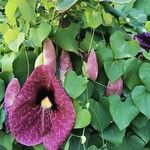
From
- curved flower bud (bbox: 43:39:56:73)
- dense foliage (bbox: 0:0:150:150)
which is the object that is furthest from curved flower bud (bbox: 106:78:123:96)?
curved flower bud (bbox: 43:39:56:73)

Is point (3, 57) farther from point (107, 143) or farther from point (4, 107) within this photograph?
point (107, 143)

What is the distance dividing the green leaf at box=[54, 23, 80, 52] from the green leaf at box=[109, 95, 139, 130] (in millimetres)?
114

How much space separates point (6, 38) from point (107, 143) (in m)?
0.27

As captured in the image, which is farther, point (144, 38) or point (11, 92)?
point (144, 38)

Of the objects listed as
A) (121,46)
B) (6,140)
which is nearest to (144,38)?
(121,46)

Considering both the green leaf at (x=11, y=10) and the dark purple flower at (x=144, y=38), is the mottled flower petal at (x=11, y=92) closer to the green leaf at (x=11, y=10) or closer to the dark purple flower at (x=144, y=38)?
the green leaf at (x=11, y=10)

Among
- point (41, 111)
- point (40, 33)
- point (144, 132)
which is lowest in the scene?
point (144, 132)

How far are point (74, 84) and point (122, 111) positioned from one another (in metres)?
0.10

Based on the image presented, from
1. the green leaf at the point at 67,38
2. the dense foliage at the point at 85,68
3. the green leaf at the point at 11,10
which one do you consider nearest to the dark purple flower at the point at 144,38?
the dense foliage at the point at 85,68

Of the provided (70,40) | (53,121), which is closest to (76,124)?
(53,121)

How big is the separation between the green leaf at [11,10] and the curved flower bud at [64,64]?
116 mm

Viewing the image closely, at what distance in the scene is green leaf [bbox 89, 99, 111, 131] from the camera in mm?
701

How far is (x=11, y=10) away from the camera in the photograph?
0.74 metres

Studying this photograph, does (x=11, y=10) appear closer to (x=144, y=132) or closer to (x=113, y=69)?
(x=113, y=69)
